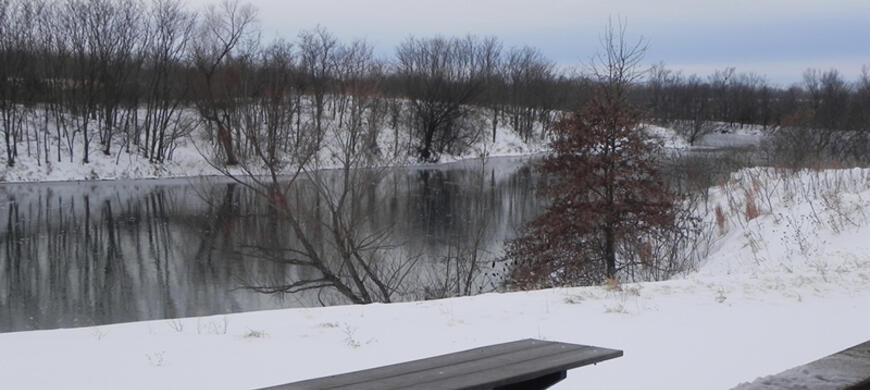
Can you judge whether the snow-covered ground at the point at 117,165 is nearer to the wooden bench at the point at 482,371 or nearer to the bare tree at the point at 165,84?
the bare tree at the point at 165,84

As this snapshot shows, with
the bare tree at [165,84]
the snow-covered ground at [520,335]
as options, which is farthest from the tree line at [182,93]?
the snow-covered ground at [520,335]

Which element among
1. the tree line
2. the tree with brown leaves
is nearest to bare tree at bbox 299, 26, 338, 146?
the tree line

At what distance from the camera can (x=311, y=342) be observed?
584 centimetres

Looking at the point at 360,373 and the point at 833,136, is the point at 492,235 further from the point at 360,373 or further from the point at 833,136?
the point at 833,136

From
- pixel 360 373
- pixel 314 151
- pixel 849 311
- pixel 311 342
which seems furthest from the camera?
pixel 314 151

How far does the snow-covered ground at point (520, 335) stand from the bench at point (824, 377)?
2.11 metres

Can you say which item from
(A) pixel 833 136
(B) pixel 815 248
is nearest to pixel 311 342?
(B) pixel 815 248

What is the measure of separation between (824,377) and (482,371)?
127 cm

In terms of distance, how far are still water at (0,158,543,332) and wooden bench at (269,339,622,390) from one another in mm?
9308

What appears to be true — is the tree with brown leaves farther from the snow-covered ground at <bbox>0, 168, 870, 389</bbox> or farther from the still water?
the snow-covered ground at <bbox>0, 168, 870, 389</bbox>

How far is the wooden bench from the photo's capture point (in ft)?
9.96

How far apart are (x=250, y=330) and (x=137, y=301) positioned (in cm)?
758

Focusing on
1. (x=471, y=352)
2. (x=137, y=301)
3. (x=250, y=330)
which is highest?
(x=471, y=352)

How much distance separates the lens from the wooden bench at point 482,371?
304cm
